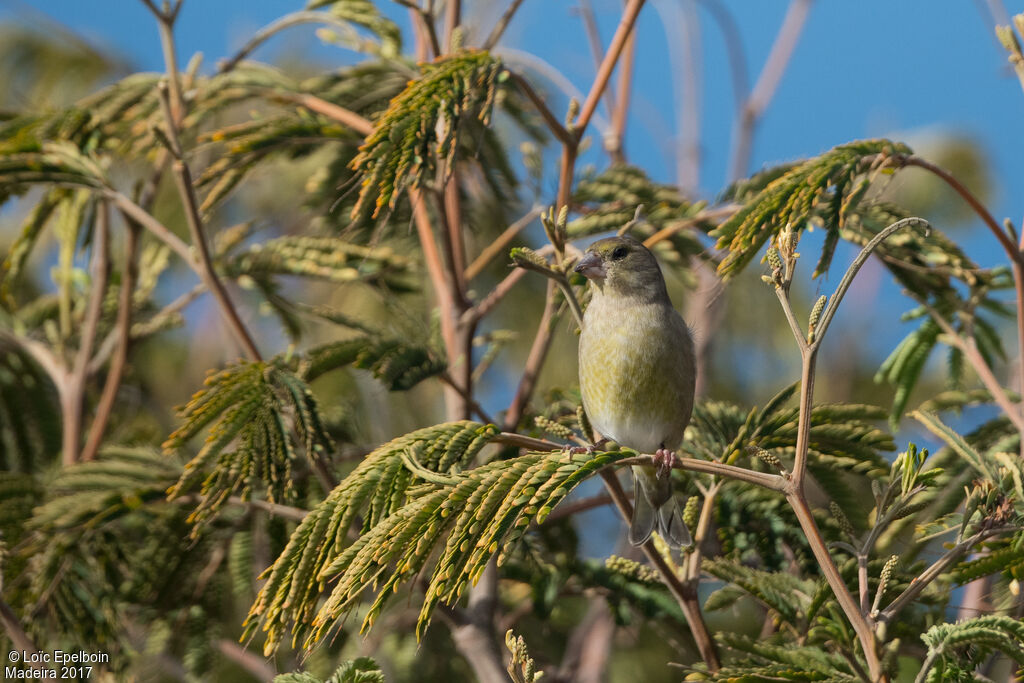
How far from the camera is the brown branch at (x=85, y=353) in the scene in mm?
4277

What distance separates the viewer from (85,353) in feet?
14.0

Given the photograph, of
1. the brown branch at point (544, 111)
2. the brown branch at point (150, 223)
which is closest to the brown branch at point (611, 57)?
the brown branch at point (544, 111)

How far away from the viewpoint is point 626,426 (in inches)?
135

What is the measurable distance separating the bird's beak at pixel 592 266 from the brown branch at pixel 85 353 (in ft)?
6.02

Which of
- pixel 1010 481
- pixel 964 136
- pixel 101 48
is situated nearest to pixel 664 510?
pixel 1010 481

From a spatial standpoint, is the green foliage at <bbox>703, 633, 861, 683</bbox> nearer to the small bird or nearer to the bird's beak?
the small bird

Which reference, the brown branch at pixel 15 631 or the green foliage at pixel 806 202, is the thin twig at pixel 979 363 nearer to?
the green foliage at pixel 806 202

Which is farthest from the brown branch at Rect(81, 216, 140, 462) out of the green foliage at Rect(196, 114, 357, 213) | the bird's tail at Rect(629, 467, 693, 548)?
the bird's tail at Rect(629, 467, 693, 548)

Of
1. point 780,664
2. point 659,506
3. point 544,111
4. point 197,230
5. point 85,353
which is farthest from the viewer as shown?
point 85,353

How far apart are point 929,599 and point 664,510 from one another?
90cm

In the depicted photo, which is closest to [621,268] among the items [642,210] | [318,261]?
[642,210]

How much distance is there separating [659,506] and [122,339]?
6.50 ft

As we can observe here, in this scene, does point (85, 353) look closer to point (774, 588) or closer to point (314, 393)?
point (314, 393)

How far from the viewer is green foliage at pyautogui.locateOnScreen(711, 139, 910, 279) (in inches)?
97.2
